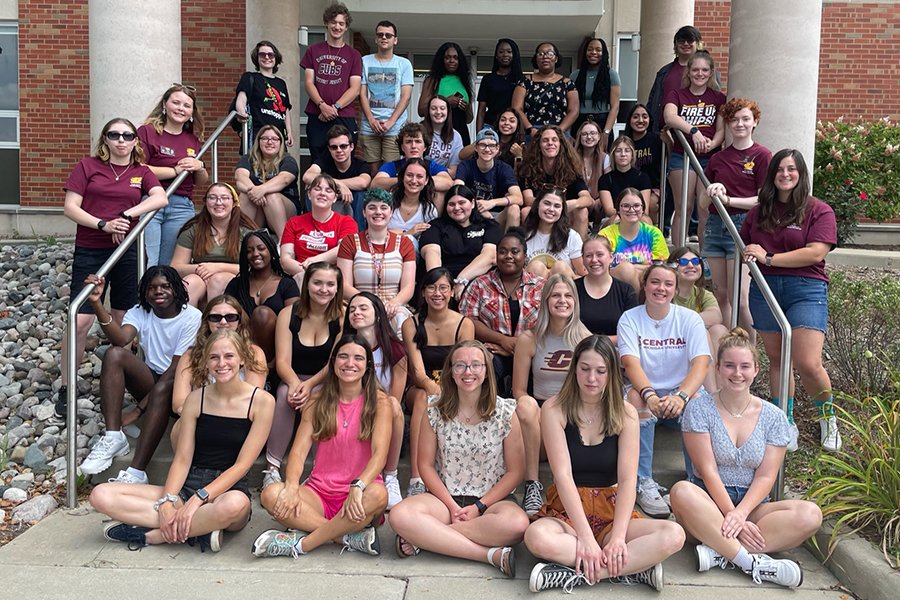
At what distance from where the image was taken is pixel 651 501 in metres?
4.86

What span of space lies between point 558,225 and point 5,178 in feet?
35.4

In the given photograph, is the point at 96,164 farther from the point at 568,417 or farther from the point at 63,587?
the point at 568,417

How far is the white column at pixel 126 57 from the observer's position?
24.0 feet

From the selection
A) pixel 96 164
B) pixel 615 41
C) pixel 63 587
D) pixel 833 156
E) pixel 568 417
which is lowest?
pixel 63 587

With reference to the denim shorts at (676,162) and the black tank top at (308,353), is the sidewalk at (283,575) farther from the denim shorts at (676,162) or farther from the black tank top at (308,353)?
the denim shorts at (676,162)

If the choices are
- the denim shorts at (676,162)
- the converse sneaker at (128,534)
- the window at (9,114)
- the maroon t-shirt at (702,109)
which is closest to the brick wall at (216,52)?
the window at (9,114)

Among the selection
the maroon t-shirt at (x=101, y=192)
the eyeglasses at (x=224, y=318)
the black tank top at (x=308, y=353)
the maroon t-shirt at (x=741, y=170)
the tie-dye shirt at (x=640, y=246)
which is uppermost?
the maroon t-shirt at (x=741, y=170)

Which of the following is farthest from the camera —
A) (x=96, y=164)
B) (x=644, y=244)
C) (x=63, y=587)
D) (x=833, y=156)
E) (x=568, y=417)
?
(x=833, y=156)

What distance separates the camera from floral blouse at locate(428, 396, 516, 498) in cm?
469

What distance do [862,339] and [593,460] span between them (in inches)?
132

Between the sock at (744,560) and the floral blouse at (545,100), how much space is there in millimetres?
5361

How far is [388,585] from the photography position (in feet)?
13.7

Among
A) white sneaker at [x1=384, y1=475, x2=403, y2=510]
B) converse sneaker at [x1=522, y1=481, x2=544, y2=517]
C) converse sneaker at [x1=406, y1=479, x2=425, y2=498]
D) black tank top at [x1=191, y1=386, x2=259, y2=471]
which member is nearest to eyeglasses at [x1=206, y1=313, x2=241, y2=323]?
black tank top at [x1=191, y1=386, x2=259, y2=471]

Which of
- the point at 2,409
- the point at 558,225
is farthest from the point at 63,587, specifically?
the point at 558,225
